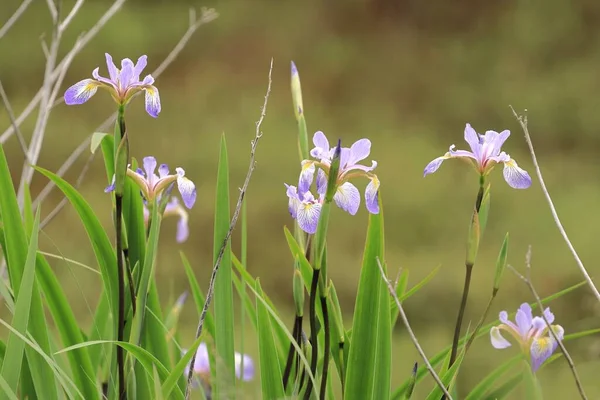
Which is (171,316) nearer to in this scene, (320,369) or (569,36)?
(320,369)

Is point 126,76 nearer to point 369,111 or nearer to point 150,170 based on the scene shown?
point 150,170

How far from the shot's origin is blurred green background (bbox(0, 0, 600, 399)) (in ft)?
7.34

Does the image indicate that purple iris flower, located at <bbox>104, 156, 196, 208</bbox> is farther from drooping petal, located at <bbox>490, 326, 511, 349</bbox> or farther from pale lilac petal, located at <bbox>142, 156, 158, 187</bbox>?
drooping petal, located at <bbox>490, 326, 511, 349</bbox>

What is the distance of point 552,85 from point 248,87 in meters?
1.02

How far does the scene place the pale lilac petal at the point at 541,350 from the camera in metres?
0.50

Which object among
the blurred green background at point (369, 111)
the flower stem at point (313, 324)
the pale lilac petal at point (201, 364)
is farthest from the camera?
the blurred green background at point (369, 111)

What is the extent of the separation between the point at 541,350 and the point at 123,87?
0.31 metres

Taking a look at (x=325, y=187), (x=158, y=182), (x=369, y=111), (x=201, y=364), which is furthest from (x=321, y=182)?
(x=369, y=111)

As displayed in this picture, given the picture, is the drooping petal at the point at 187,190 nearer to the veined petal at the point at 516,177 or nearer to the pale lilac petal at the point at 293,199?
the pale lilac petal at the point at 293,199

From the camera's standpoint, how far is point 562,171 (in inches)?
97.1

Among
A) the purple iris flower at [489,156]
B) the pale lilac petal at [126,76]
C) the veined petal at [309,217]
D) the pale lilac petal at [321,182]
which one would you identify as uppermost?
the pale lilac petal at [126,76]

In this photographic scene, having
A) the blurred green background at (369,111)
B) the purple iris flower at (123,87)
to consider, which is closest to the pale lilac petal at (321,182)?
the purple iris flower at (123,87)

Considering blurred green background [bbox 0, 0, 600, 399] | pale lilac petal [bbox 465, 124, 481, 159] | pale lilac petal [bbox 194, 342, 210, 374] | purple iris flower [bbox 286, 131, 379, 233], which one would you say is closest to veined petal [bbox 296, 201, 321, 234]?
purple iris flower [bbox 286, 131, 379, 233]

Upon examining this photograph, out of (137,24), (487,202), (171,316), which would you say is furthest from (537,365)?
(137,24)
